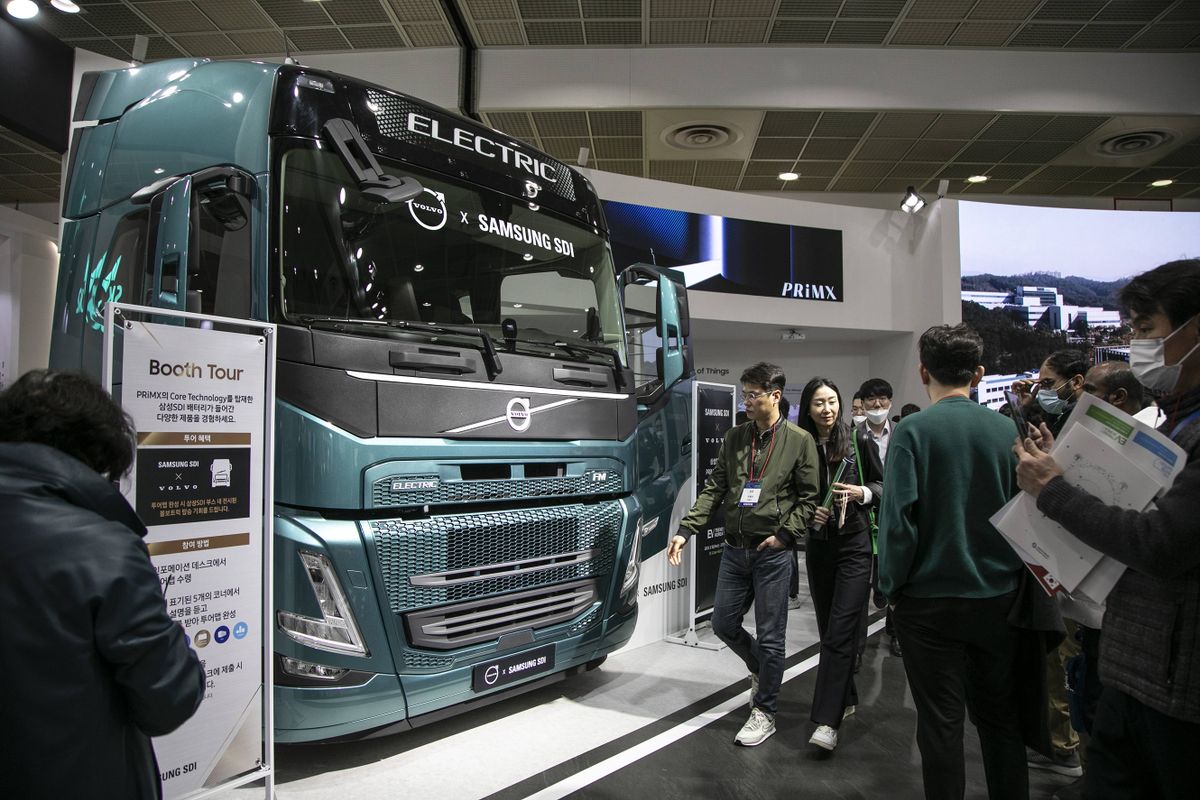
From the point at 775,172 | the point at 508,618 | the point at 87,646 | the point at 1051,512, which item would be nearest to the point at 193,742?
the point at 508,618

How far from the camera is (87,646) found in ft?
4.16

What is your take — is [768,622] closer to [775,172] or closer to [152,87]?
[152,87]

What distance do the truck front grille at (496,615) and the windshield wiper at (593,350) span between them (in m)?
1.05

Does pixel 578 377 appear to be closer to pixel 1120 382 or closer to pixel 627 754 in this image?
pixel 627 754

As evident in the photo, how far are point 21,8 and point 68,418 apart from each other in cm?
682

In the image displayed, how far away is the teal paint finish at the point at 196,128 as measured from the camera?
9.98ft

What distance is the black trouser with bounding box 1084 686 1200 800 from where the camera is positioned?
146 cm

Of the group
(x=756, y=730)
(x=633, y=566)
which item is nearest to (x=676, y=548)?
(x=633, y=566)

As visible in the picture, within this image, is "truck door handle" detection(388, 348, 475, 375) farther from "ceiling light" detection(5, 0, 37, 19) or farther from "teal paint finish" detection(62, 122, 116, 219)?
"ceiling light" detection(5, 0, 37, 19)

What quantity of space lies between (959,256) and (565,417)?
7295 millimetres

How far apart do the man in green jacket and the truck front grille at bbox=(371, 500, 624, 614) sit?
0.43 metres

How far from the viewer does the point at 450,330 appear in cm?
319

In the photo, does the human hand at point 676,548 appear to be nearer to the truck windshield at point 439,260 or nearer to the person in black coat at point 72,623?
the truck windshield at point 439,260

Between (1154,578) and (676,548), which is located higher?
(1154,578)
